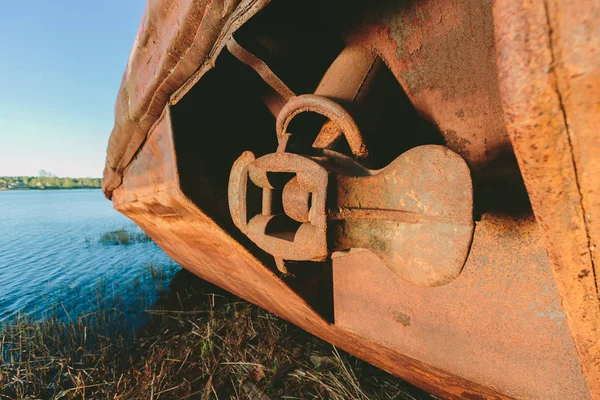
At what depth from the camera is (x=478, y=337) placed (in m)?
0.95

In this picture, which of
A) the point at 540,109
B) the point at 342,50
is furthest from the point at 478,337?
the point at 342,50

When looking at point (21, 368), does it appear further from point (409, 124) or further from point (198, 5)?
point (409, 124)

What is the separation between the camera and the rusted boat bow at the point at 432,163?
0.33m

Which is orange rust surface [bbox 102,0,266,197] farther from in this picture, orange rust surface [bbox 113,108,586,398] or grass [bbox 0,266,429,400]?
grass [bbox 0,266,429,400]

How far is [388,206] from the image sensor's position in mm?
696

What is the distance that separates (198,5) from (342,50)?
523mm

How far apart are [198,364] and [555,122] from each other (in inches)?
142

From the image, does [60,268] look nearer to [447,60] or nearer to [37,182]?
[447,60]

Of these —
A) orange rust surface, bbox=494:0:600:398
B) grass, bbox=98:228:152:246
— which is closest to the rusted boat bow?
orange rust surface, bbox=494:0:600:398

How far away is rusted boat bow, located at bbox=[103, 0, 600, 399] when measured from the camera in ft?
1.08

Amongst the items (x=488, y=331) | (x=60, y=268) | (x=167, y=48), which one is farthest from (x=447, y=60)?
(x=60, y=268)

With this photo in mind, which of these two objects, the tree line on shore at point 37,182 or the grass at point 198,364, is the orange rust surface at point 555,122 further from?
the tree line on shore at point 37,182

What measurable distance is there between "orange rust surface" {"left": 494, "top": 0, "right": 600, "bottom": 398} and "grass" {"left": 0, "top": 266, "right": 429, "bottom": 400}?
8.32 feet

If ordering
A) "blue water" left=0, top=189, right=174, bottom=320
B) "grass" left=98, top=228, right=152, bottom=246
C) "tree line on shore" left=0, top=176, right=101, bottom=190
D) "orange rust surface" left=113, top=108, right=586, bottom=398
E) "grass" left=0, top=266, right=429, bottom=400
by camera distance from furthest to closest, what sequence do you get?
"tree line on shore" left=0, top=176, right=101, bottom=190, "grass" left=98, top=228, right=152, bottom=246, "blue water" left=0, top=189, right=174, bottom=320, "grass" left=0, top=266, right=429, bottom=400, "orange rust surface" left=113, top=108, right=586, bottom=398
